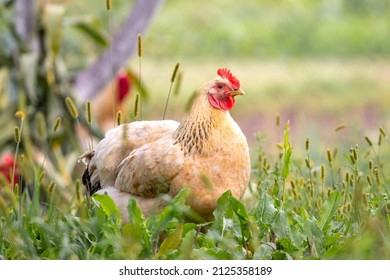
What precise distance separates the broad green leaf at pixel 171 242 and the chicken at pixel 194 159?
149 mm

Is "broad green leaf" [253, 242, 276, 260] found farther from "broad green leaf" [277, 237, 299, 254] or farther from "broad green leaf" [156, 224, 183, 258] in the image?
"broad green leaf" [156, 224, 183, 258]

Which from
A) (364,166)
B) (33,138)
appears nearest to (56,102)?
(33,138)

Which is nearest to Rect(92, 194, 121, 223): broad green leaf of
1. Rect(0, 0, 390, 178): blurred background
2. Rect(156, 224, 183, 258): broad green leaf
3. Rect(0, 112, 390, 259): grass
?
Rect(0, 112, 390, 259): grass

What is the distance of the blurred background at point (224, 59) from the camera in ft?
13.6

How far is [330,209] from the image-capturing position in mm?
2096

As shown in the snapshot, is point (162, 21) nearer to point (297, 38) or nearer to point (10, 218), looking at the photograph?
point (297, 38)

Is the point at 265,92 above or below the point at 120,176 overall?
below

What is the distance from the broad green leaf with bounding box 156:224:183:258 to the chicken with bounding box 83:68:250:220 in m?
0.15

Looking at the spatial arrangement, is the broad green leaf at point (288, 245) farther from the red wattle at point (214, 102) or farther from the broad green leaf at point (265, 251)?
the red wattle at point (214, 102)

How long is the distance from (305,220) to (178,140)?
342 mm

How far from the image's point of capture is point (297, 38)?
7680 mm

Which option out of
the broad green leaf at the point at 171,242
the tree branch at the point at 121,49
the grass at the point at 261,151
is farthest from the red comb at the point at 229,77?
the tree branch at the point at 121,49

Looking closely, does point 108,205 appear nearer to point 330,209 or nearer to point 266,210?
point 266,210

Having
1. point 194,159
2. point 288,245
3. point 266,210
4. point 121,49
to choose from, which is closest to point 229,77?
point 194,159
